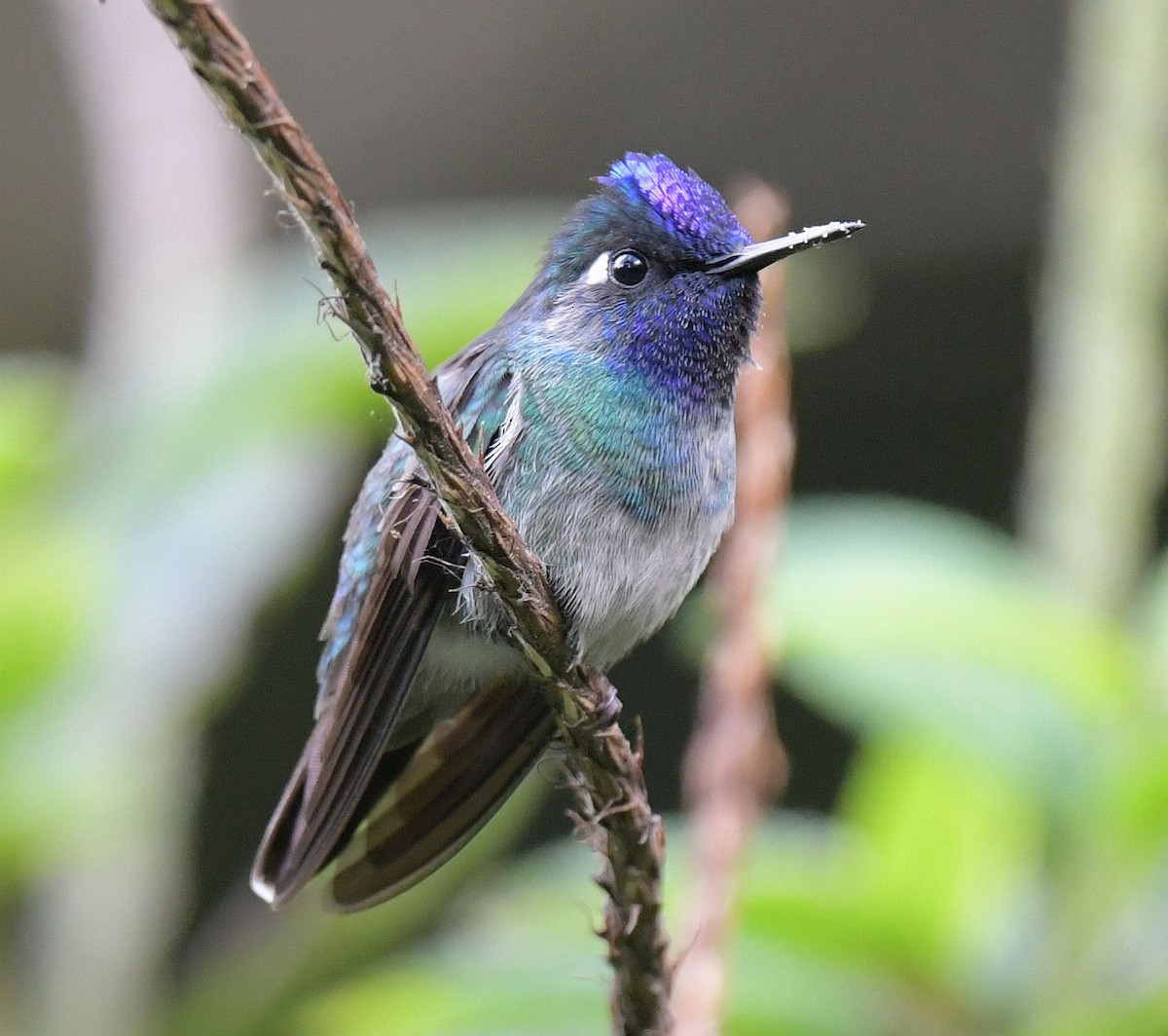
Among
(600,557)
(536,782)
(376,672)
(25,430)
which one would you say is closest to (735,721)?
(600,557)

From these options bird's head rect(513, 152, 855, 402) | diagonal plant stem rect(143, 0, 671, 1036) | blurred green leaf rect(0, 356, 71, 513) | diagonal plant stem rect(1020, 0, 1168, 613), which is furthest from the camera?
diagonal plant stem rect(1020, 0, 1168, 613)

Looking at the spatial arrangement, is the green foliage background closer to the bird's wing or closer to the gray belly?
the gray belly

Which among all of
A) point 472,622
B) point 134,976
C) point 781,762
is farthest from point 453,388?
point 134,976

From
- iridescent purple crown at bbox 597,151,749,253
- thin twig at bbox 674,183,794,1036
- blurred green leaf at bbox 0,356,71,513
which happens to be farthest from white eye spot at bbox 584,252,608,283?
blurred green leaf at bbox 0,356,71,513

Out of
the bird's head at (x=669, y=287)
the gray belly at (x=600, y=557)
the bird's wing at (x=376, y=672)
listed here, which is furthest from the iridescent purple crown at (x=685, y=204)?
the bird's wing at (x=376, y=672)

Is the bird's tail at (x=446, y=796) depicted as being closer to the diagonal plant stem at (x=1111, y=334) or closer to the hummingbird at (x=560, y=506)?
the hummingbird at (x=560, y=506)

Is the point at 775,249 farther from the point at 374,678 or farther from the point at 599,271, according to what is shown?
the point at 374,678
